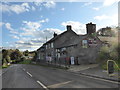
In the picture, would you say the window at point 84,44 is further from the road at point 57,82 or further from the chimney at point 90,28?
the road at point 57,82

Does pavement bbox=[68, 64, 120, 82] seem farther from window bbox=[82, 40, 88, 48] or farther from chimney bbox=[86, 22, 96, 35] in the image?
chimney bbox=[86, 22, 96, 35]

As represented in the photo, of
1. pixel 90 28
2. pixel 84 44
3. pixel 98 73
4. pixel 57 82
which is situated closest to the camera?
pixel 57 82

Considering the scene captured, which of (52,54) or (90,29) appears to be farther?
(52,54)

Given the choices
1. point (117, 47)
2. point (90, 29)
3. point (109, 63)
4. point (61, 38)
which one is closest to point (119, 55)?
point (117, 47)

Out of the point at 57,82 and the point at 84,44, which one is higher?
the point at 84,44

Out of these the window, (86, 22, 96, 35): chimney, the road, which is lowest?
the road

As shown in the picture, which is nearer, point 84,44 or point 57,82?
point 57,82

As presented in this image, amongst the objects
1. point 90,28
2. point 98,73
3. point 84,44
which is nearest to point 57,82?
point 98,73

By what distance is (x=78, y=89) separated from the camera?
9523 millimetres

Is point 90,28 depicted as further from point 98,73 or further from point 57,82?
point 57,82

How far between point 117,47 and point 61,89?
1610 cm

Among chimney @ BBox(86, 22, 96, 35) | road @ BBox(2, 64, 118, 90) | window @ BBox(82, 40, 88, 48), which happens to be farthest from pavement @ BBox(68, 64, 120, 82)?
chimney @ BBox(86, 22, 96, 35)

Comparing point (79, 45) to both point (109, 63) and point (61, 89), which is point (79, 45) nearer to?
point (109, 63)

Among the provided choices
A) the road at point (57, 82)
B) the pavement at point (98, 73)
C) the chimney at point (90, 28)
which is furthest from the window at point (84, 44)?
the road at point (57, 82)
